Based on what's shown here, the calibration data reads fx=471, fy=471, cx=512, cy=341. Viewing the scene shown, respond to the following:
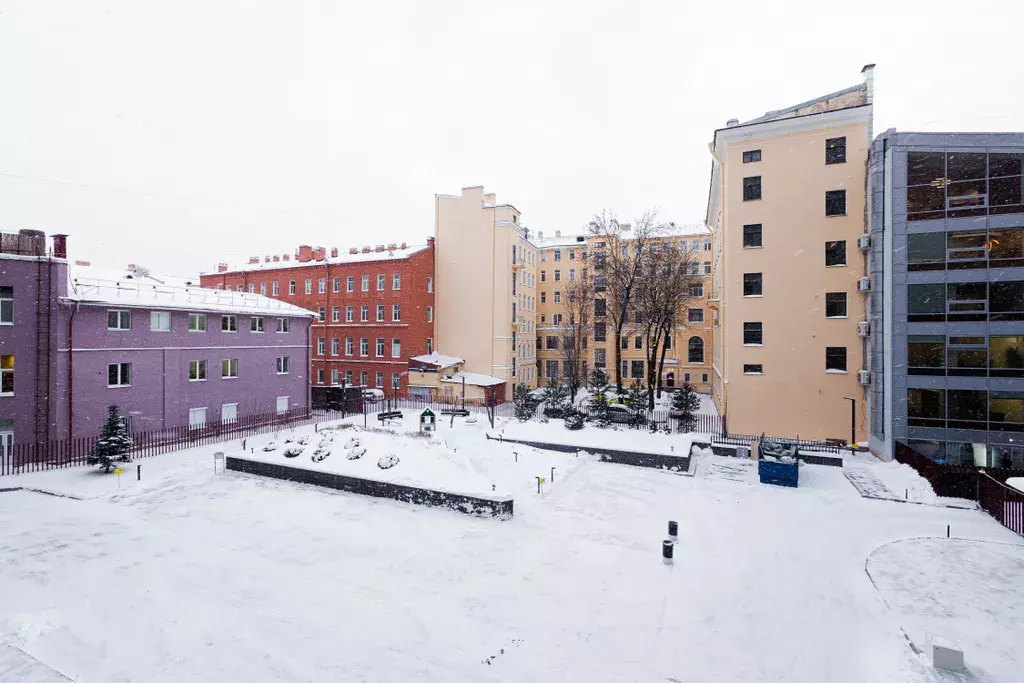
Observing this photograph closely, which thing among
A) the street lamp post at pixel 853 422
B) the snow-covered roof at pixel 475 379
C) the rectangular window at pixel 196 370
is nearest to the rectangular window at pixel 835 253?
the street lamp post at pixel 853 422

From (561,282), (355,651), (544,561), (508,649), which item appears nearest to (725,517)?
(544,561)

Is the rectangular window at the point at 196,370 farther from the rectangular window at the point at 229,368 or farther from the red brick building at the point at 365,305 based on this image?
the red brick building at the point at 365,305

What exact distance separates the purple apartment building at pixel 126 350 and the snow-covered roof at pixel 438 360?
9175mm

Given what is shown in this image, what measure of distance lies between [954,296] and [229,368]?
36214mm

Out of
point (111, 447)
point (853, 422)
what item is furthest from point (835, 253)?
point (111, 447)

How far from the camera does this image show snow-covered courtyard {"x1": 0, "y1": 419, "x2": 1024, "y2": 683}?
24.7ft

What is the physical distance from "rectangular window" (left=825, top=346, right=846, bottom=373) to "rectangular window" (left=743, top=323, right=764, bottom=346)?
3.05 meters

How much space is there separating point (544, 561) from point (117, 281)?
2679 cm

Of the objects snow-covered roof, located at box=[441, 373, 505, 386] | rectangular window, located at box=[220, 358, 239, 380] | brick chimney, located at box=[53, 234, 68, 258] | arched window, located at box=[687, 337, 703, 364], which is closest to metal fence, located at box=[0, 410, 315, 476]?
rectangular window, located at box=[220, 358, 239, 380]

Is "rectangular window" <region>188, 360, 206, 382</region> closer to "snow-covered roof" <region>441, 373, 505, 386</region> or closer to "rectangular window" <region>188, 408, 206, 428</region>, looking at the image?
"rectangular window" <region>188, 408, 206, 428</region>

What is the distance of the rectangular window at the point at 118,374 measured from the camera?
21897 millimetres

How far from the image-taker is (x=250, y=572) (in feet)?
33.8

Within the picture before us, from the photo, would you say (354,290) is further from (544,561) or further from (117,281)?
(544,561)

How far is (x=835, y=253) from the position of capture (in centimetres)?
2377
